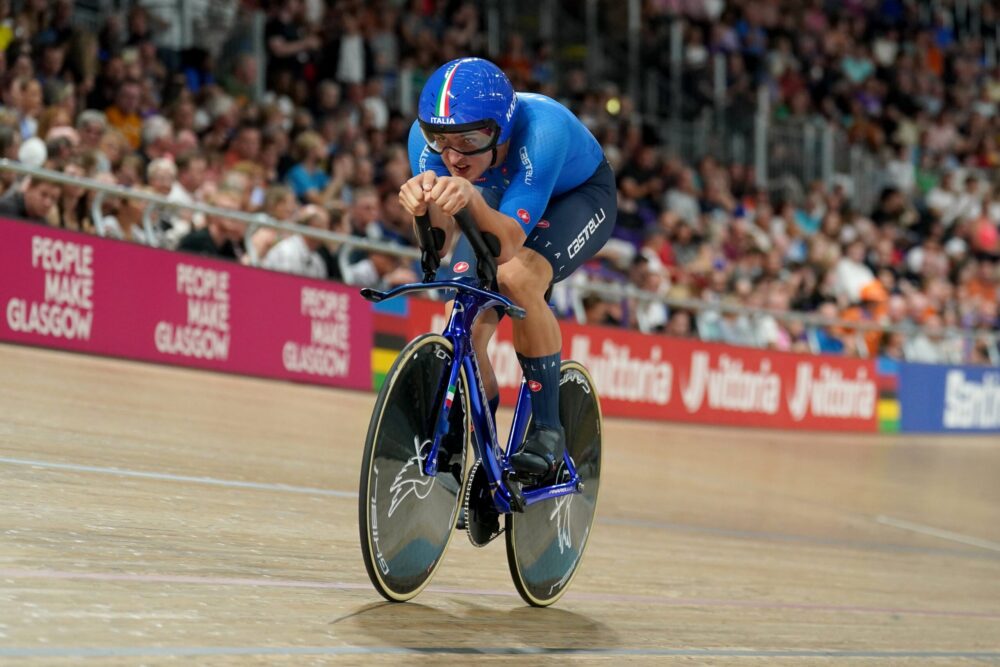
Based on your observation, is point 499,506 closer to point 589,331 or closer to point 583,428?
point 583,428

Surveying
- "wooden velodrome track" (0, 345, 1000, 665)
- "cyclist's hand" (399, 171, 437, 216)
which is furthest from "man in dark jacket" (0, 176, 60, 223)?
"cyclist's hand" (399, 171, 437, 216)

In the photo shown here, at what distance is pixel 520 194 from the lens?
354 centimetres

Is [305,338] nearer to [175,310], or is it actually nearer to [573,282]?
[175,310]

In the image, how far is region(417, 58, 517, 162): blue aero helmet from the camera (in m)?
3.37

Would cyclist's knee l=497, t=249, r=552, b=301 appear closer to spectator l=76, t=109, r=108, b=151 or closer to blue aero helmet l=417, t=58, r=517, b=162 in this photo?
blue aero helmet l=417, t=58, r=517, b=162

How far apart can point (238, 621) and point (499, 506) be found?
36.4 inches

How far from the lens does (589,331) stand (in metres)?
11.2

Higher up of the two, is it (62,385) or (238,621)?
(62,385)

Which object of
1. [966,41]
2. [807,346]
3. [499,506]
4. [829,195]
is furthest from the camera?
[966,41]

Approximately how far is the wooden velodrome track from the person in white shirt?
0.89 metres

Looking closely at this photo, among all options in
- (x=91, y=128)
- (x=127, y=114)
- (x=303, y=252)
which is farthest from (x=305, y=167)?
(x=91, y=128)

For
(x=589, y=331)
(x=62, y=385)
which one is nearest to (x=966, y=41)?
(x=589, y=331)

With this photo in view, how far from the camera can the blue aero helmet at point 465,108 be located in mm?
3369

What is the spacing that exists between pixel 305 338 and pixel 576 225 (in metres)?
5.64
